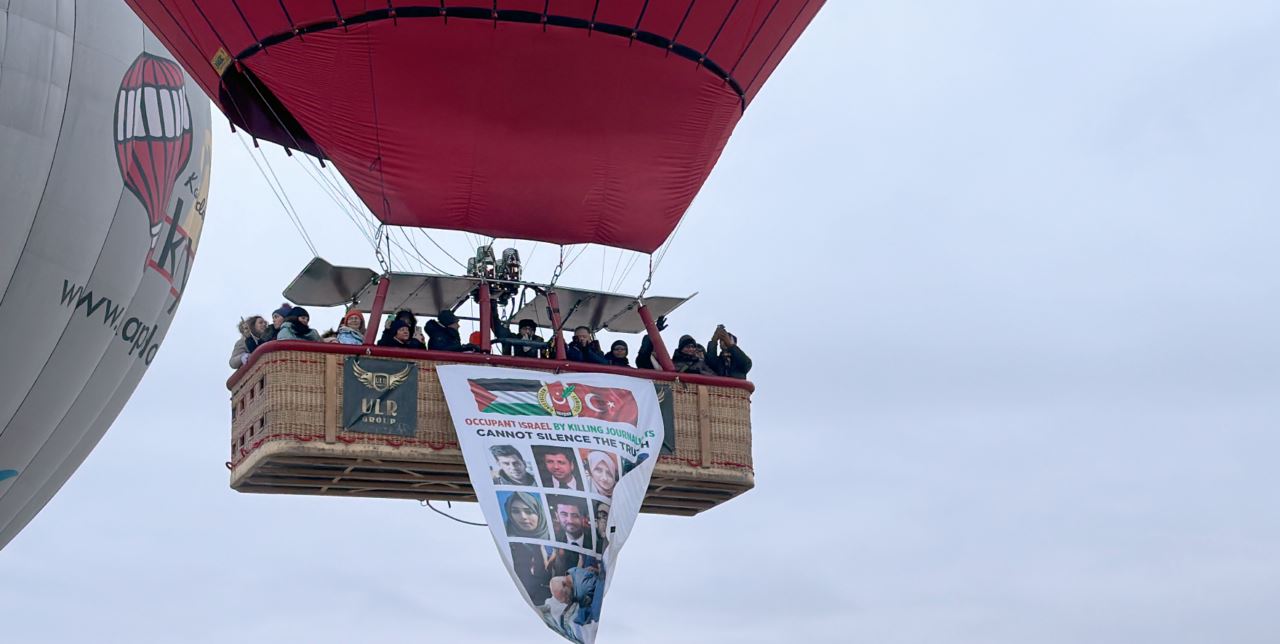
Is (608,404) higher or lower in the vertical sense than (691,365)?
lower

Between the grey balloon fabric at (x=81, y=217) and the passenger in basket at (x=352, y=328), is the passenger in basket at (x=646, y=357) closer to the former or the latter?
the passenger in basket at (x=352, y=328)

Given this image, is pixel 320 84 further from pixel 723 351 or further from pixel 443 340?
pixel 723 351

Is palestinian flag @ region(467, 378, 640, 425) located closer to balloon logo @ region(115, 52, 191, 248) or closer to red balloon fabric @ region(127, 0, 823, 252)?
red balloon fabric @ region(127, 0, 823, 252)

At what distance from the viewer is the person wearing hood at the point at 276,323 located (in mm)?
14992

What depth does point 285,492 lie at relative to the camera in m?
15.2

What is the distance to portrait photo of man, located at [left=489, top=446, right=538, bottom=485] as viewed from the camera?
1470 centimetres

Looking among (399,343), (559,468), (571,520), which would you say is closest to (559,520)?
(571,520)

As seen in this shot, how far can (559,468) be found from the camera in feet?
48.8

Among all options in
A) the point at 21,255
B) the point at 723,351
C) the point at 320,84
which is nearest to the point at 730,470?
the point at 723,351

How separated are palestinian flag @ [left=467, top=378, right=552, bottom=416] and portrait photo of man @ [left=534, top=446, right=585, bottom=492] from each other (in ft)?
0.74

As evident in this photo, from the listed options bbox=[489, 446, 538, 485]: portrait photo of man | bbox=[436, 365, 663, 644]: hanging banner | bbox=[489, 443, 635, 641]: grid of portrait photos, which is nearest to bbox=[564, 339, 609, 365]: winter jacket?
bbox=[436, 365, 663, 644]: hanging banner

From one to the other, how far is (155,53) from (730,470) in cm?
716

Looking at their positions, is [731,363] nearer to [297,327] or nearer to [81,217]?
[297,327]

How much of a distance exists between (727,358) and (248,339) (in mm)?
2847
